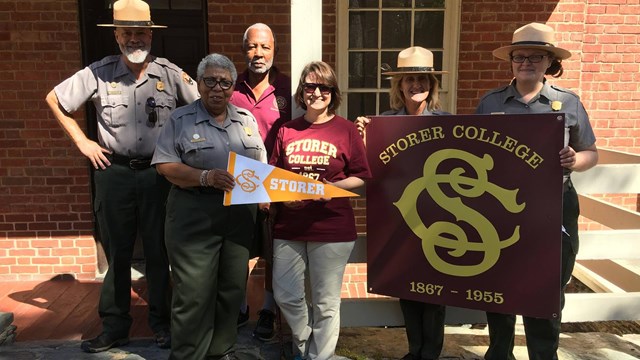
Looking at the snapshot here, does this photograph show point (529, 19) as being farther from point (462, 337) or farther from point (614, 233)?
point (462, 337)

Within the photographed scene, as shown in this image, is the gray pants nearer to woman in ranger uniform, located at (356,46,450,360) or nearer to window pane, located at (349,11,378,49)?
woman in ranger uniform, located at (356,46,450,360)

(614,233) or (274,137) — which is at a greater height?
(274,137)

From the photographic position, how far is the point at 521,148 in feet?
8.95

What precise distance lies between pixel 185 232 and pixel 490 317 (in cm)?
181

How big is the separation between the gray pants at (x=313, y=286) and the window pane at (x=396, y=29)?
2850 mm

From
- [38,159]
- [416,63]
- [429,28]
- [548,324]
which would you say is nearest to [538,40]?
[416,63]

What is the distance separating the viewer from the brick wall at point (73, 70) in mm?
4469

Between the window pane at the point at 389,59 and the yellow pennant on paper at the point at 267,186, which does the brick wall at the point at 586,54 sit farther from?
the yellow pennant on paper at the point at 267,186

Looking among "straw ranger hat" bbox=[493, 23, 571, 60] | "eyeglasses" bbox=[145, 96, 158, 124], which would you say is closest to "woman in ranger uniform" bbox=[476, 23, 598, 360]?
"straw ranger hat" bbox=[493, 23, 571, 60]

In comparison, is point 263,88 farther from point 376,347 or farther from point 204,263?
point 376,347

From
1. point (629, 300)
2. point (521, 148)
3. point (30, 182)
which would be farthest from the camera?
point (30, 182)

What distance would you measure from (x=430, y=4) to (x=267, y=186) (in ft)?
10.6

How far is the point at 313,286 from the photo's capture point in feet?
9.48

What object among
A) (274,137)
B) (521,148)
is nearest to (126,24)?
(274,137)
